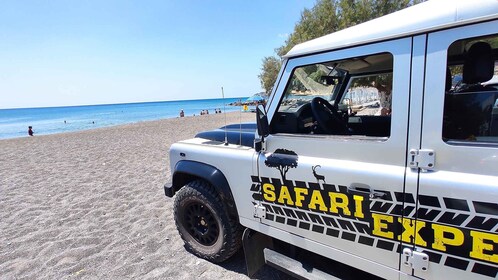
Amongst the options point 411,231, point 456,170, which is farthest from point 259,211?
point 456,170

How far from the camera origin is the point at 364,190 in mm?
1662

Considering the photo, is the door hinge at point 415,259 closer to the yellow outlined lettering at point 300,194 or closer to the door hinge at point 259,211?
the yellow outlined lettering at point 300,194

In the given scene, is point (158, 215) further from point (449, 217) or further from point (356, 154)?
point (449, 217)

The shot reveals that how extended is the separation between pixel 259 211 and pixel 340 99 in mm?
1636

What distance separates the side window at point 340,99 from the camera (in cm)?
214

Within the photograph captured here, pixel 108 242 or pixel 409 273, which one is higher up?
pixel 409 273

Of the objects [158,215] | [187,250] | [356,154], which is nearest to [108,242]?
[158,215]

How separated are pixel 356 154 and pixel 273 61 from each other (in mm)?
29420

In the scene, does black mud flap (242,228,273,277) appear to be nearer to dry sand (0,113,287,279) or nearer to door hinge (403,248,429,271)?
dry sand (0,113,287,279)

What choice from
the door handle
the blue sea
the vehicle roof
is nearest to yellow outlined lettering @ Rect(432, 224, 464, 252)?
the door handle

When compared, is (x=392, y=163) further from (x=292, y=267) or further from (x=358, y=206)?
(x=292, y=267)

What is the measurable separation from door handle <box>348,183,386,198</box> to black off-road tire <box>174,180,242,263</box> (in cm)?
134

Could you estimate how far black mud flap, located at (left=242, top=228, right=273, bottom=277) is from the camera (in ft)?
8.07

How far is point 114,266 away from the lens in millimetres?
3076
